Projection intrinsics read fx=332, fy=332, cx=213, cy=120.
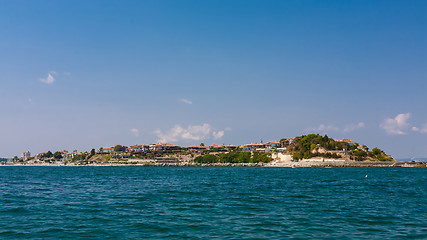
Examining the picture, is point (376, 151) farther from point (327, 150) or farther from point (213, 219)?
point (213, 219)

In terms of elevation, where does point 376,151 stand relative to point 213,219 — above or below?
above

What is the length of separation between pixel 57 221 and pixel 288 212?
552 inches

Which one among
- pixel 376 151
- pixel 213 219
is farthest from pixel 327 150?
pixel 213 219

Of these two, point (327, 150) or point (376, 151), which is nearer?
point (327, 150)

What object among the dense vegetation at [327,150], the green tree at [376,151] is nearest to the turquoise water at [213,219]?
the dense vegetation at [327,150]

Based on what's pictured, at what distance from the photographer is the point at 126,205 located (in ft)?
82.6

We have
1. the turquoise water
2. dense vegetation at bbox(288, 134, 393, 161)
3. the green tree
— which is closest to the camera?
the turquoise water

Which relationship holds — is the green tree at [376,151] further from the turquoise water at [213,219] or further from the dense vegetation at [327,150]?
the turquoise water at [213,219]

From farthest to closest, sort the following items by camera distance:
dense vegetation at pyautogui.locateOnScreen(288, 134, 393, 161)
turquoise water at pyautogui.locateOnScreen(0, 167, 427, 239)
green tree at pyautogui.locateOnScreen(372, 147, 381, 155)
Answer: green tree at pyautogui.locateOnScreen(372, 147, 381, 155)
dense vegetation at pyautogui.locateOnScreen(288, 134, 393, 161)
turquoise water at pyautogui.locateOnScreen(0, 167, 427, 239)

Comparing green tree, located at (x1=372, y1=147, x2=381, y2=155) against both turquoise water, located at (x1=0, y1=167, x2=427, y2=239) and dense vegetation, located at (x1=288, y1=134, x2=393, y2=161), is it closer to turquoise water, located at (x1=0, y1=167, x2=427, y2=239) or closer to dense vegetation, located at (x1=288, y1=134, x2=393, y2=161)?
dense vegetation, located at (x1=288, y1=134, x2=393, y2=161)

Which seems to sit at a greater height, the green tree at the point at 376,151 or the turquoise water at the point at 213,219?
the green tree at the point at 376,151

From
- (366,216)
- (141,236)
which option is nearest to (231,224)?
(141,236)

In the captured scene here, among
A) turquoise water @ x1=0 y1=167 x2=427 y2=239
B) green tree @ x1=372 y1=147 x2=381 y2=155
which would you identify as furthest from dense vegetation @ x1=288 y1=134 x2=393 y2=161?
turquoise water @ x1=0 y1=167 x2=427 y2=239

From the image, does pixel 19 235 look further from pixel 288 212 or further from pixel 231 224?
pixel 288 212
